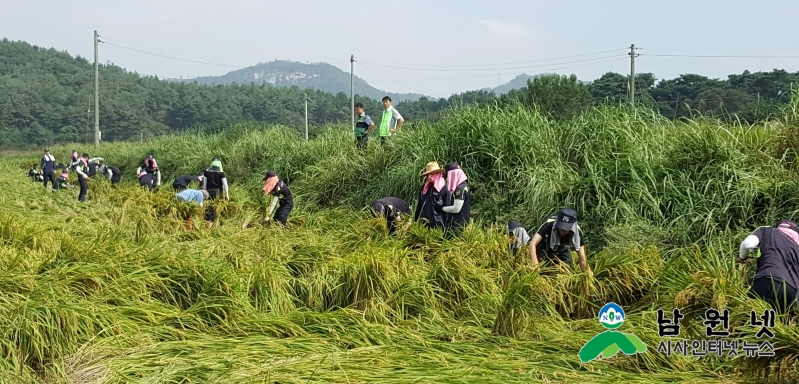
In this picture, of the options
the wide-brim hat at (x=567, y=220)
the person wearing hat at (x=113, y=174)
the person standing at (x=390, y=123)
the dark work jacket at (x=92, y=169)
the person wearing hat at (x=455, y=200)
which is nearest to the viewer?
the wide-brim hat at (x=567, y=220)

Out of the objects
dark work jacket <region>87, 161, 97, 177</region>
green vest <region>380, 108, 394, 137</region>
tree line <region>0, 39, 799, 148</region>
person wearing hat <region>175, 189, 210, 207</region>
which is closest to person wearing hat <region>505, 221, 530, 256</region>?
green vest <region>380, 108, 394, 137</region>

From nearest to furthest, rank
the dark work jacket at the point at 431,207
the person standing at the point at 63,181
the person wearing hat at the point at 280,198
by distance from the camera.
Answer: the dark work jacket at the point at 431,207 < the person wearing hat at the point at 280,198 < the person standing at the point at 63,181

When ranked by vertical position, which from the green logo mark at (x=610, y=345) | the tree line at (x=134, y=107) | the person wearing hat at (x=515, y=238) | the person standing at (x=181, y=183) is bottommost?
the green logo mark at (x=610, y=345)

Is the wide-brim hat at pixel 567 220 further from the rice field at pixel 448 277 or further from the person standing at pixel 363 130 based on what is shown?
the person standing at pixel 363 130

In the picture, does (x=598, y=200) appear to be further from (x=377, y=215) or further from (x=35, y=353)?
(x=35, y=353)

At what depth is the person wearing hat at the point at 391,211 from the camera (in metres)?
7.79

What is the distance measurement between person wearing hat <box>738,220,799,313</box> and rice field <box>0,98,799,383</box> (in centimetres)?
15

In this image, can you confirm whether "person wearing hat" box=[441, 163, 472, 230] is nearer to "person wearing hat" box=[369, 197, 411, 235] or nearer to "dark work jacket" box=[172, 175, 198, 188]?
"person wearing hat" box=[369, 197, 411, 235]

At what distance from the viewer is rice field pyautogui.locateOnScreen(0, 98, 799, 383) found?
3.84 meters

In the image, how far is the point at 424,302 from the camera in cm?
516

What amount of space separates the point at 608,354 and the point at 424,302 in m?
1.54

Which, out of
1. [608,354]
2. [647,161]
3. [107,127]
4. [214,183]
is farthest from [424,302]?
[107,127]

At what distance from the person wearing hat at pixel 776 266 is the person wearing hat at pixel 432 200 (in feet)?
11.2

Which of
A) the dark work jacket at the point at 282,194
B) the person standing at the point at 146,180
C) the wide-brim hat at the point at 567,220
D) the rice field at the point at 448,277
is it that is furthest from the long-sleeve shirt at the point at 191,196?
the wide-brim hat at the point at 567,220
